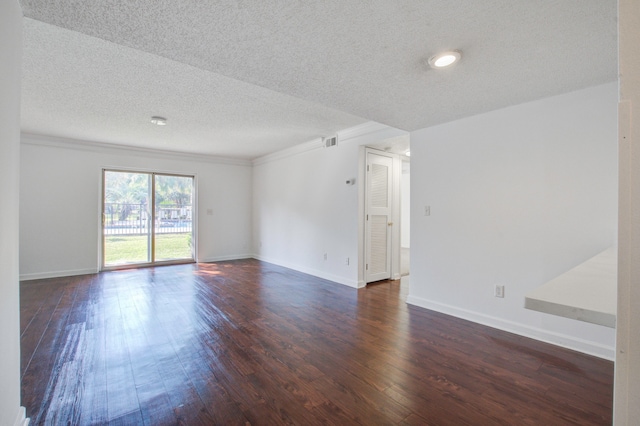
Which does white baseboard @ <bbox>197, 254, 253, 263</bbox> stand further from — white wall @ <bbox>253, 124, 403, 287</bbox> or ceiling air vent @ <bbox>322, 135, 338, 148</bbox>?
ceiling air vent @ <bbox>322, 135, 338, 148</bbox>

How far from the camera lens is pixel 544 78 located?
2256mm

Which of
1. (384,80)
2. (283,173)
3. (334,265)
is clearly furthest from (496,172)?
(283,173)

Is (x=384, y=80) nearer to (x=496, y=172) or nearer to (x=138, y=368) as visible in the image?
(x=496, y=172)

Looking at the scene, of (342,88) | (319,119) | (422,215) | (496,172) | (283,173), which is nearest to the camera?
(342,88)

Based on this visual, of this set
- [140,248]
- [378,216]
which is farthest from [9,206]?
[140,248]

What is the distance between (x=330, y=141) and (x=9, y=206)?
4.10 meters

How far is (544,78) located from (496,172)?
94 cm

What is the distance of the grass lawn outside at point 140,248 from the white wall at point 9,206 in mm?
4980

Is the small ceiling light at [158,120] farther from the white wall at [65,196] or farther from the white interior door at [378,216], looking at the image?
the white interior door at [378,216]

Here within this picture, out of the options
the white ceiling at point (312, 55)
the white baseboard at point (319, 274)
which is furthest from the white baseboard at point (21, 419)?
the white baseboard at point (319, 274)

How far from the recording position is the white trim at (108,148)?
4.96 metres

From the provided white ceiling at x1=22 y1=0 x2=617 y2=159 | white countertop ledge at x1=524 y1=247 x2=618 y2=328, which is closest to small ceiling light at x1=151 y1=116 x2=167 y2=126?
white ceiling at x1=22 y1=0 x2=617 y2=159

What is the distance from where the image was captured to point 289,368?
7.12ft

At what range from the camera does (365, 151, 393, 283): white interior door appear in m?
4.62
